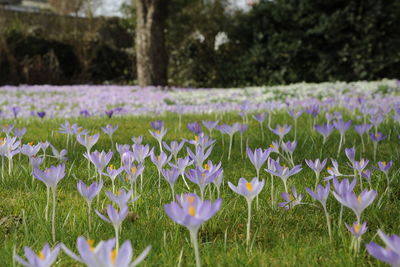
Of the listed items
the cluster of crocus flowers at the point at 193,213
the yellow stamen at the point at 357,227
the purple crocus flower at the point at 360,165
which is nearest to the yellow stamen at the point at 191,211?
the cluster of crocus flowers at the point at 193,213

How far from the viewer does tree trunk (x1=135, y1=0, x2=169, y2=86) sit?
13.9 meters

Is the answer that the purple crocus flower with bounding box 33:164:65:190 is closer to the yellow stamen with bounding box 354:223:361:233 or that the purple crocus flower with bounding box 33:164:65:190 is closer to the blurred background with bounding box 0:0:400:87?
the yellow stamen with bounding box 354:223:361:233

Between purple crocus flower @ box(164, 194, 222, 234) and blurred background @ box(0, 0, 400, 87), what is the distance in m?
13.4

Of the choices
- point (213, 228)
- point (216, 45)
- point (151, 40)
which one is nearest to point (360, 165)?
point (213, 228)

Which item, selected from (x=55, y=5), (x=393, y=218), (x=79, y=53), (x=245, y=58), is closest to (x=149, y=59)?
(x=245, y=58)

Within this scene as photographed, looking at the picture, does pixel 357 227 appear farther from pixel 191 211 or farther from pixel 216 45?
pixel 216 45

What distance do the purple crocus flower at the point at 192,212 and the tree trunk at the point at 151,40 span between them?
13420mm

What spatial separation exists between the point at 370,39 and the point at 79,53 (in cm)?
1068

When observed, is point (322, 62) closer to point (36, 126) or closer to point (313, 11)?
point (313, 11)

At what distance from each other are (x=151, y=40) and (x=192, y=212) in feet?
44.4

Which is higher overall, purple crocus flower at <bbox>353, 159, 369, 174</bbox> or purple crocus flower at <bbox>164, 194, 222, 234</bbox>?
purple crocus flower at <bbox>164, 194, 222, 234</bbox>

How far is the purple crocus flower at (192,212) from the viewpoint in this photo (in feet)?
2.92

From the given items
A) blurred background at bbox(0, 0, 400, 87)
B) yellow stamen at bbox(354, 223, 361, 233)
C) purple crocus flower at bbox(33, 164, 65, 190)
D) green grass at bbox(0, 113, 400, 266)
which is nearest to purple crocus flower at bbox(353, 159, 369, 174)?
green grass at bbox(0, 113, 400, 266)

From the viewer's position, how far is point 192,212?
0.96 meters
